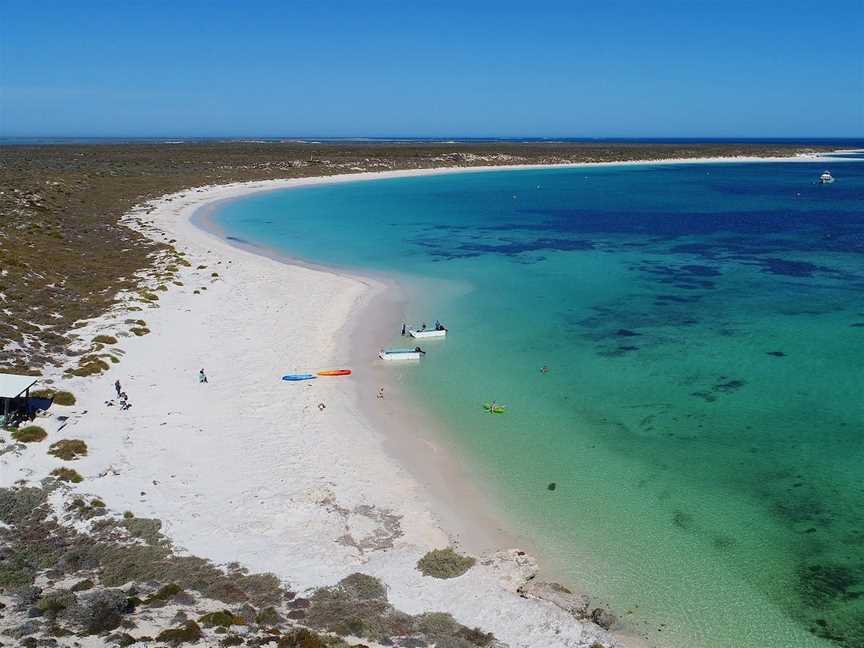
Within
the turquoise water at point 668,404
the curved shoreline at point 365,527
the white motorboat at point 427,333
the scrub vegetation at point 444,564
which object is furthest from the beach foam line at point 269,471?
the white motorboat at point 427,333

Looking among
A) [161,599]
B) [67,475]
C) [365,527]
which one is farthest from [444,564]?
[67,475]

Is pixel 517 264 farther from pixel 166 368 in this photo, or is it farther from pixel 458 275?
pixel 166 368

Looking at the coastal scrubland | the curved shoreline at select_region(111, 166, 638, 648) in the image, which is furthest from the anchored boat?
the coastal scrubland

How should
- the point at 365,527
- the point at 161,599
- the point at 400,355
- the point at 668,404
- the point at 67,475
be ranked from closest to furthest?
the point at 161,599
the point at 365,527
the point at 67,475
the point at 668,404
the point at 400,355

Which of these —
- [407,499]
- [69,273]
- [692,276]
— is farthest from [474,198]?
[407,499]

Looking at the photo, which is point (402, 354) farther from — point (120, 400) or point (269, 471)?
point (120, 400)
